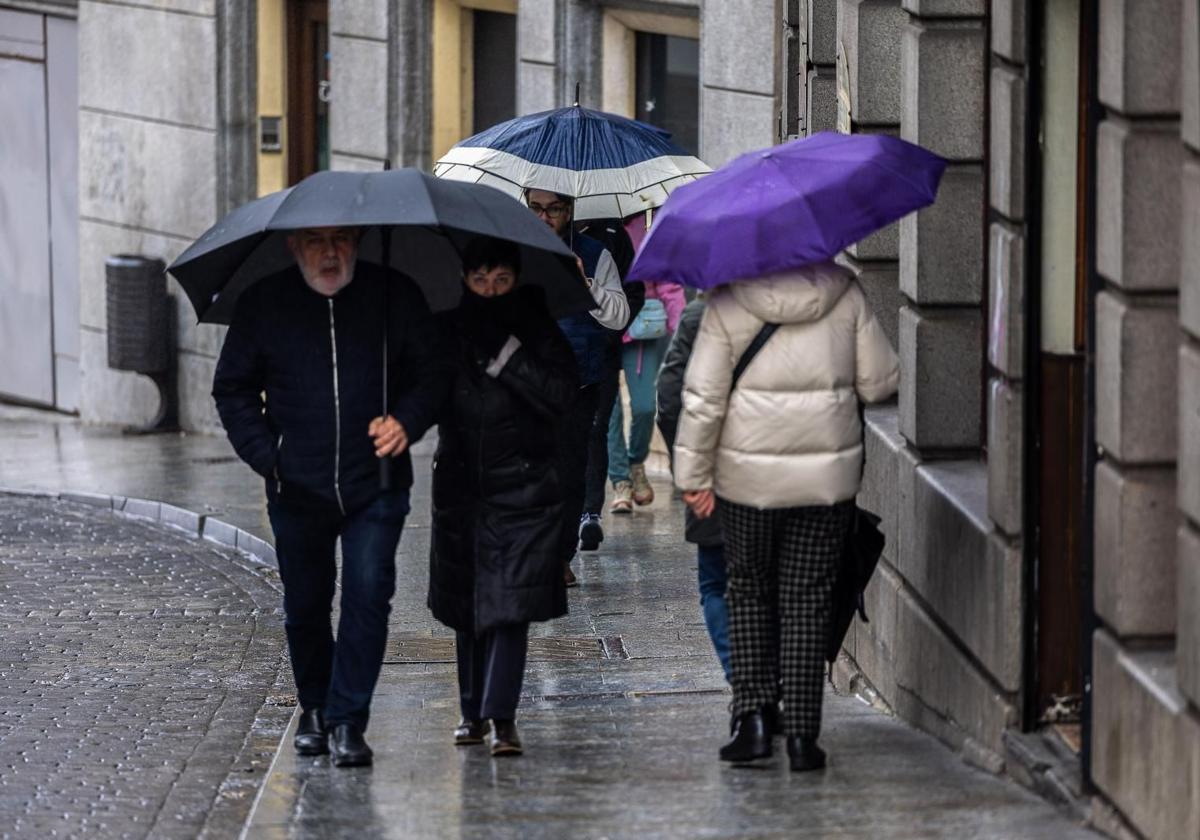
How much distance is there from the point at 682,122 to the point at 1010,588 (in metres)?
8.08

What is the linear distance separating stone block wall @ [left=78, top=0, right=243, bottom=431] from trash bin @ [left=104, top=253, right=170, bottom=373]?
0.75ft

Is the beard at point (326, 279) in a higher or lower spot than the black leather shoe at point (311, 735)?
higher

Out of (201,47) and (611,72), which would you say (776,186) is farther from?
(201,47)

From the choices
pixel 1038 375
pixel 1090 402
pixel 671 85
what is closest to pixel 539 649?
pixel 1038 375

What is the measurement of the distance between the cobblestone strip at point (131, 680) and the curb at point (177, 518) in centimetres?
9

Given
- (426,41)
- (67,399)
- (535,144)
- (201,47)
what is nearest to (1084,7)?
(535,144)

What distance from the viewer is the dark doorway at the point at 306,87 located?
17422 millimetres

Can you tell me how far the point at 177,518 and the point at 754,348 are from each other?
749cm

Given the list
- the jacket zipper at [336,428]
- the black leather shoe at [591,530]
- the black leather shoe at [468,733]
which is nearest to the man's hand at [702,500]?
the jacket zipper at [336,428]

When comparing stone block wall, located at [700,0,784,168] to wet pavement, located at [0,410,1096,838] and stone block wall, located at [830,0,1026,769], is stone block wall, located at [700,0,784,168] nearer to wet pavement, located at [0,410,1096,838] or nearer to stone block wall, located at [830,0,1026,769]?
wet pavement, located at [0,410,1096,838]

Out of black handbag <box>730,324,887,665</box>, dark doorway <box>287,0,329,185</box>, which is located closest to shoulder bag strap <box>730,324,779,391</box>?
black handbag <box>730,324,887,665</box>

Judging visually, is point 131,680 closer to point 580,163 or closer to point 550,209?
point 550,209

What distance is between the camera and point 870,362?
6562 mm

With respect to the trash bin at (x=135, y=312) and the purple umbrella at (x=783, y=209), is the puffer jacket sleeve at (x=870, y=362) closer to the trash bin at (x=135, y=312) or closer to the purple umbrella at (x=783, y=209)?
the purple umbrella at (x=783, y=209)
